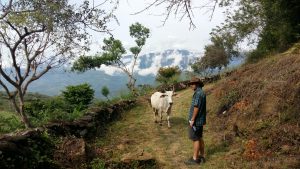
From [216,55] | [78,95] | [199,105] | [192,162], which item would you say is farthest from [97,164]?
[216,55]

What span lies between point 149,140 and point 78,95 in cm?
868

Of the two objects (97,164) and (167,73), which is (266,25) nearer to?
(167,73)

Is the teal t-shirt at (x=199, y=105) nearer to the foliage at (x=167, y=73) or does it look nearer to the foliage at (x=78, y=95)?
the foliage at (x=78, y=95)

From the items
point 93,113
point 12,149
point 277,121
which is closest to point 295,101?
point 277,121

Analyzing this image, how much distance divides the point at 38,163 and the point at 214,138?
5884 mm

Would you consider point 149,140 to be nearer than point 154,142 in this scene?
No

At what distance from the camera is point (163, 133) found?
1491 cm

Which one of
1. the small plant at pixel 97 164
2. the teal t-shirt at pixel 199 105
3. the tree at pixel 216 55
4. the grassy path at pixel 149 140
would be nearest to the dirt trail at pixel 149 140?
the grassy path at pixel 149 140

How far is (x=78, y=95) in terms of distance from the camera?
853 inches

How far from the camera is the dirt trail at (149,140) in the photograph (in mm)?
11492

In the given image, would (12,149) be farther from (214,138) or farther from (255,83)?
(255,83)

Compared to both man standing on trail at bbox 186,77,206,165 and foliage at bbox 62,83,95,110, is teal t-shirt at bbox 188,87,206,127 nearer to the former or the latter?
man standing on trail at bbox 186,77,206,165

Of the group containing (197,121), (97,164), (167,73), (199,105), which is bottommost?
(97,164)

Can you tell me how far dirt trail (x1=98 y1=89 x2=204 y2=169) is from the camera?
11.5m
